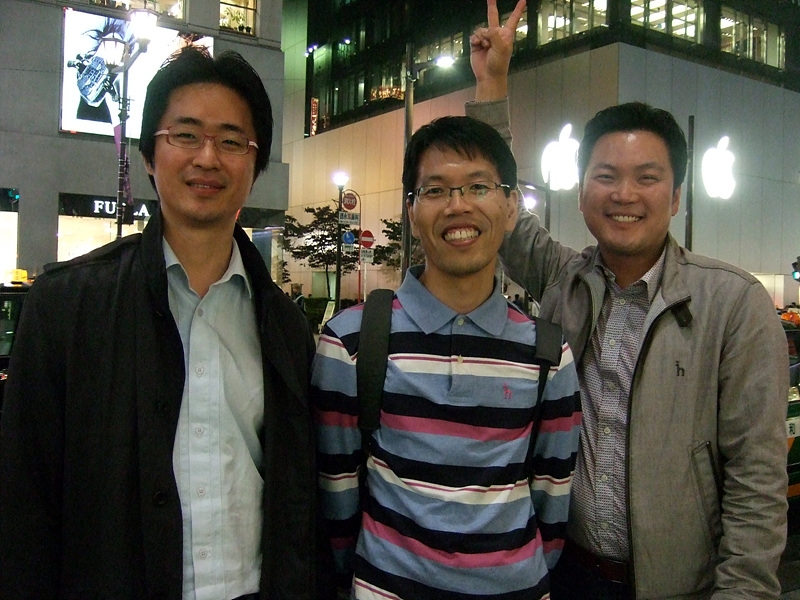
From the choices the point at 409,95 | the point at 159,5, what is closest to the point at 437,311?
the point at 409,95

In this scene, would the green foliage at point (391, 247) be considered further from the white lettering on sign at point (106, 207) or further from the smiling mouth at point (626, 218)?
the smiling mouth at point (626, 218)

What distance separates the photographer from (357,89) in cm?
4688

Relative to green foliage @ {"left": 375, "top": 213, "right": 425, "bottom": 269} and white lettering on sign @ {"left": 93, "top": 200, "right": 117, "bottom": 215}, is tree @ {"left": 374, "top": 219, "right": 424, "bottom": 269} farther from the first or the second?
white lettering on sign @ {"left": 93, "top": 200, "right": 117, "bottom": 215}

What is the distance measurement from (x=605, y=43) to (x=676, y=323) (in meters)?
27.6

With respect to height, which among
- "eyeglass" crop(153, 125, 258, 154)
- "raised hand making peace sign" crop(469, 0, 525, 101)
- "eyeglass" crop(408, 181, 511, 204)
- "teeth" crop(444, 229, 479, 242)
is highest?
"raised hand making peace sign" crop(469, 0, 525, 101)

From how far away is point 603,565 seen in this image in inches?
98.8

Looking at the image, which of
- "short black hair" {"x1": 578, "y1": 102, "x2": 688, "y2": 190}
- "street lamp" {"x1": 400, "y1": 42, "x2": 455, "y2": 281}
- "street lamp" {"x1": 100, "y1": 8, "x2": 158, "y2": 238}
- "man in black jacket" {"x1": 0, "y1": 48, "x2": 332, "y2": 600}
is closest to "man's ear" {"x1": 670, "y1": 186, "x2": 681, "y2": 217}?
"short black hair" {"x1": 578, "y1": 102, "x2": 688, "y2": 190}

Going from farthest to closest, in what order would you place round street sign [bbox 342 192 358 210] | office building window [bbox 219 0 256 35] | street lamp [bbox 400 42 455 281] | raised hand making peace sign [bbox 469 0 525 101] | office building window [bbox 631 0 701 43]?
office building window [bbox 631 0 701 43] < office building window [bbox 219 0 256 35] < round street sign [bbox 342 192 358 210] < street lamp [bbox 400 42 455 281] < raised hand making peace sign [bbox 469 0 525 101]

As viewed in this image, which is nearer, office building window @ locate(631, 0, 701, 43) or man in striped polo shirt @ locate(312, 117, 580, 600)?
man in striped polo shirt @ locate(312, 117, 580, 600)

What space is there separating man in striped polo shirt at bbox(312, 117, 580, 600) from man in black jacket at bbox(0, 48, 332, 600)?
194 millimetres

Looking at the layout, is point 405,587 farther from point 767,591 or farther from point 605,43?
point 605,43

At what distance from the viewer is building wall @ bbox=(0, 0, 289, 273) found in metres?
19.7

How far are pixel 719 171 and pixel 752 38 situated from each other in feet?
29.9

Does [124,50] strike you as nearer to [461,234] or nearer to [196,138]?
[196,138]
